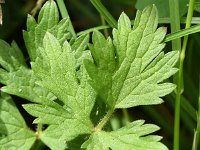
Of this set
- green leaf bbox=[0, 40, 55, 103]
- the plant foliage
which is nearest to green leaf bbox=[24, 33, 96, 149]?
the plant foliage

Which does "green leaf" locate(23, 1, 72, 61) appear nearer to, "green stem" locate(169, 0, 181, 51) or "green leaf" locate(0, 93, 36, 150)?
"green leaf" locate(0, 93, 36, 150)

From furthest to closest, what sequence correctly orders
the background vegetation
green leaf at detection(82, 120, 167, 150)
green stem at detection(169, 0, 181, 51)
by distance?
the background vegetation
green stem at detection(169, 0, 181, 51)
green leaf at detection(82, 120, 167, 150)

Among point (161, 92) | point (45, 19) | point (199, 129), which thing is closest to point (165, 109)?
point (199, 129)

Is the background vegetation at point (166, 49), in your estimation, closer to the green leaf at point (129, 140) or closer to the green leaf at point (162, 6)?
the green leaf at point (162, 6)

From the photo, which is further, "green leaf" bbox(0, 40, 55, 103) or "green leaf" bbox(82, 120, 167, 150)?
"green leaf" bbox(0, 40, 55, 103)

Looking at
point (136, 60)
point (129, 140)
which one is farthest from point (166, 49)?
point (129, 140)

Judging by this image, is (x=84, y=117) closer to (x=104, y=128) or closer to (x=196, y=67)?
(x=104, y=128)
